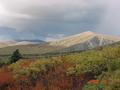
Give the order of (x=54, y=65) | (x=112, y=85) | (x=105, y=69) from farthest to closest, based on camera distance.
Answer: (x=54, y=65) → (x=105, y=69) → (x=112, y=85)

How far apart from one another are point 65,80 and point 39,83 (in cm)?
507

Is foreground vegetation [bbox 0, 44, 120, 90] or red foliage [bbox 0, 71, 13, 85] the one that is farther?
red foliage [bbox 0, 71, 13, 85]

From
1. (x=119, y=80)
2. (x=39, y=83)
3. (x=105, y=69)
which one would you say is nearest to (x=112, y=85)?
(x=119, y=80)

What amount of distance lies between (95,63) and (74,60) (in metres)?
7.95

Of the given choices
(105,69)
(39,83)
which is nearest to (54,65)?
(39,83)

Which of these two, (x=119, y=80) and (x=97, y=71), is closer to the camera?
(x=119, y=80)

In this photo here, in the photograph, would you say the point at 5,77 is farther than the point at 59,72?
No

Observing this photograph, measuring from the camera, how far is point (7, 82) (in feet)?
204

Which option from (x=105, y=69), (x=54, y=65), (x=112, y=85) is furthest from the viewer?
(x=54, y=65)

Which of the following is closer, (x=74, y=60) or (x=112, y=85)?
(x=112, y=85)

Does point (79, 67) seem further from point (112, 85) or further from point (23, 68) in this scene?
point (112, 85)

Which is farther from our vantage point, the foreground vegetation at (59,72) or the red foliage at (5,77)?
the red foliage at (5,77)

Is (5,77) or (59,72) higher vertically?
(59,72)

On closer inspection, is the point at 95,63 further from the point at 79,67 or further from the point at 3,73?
the point at 3,73
